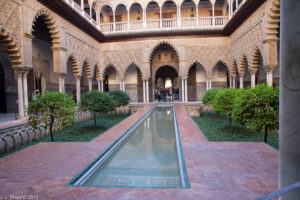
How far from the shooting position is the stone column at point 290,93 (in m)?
1.18

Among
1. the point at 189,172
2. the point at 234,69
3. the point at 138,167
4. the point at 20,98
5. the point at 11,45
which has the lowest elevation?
the point at 138,167

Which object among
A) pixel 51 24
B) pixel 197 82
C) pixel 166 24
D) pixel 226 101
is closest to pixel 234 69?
pixel 197 82

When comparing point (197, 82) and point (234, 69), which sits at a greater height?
point (234, 69)

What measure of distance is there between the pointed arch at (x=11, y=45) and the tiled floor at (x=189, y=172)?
4.90 meters

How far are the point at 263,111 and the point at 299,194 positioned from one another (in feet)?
12.8

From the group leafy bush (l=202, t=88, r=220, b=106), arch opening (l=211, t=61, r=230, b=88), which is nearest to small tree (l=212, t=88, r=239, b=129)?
leafy bush (l=202, t=88, r=220, b=106)

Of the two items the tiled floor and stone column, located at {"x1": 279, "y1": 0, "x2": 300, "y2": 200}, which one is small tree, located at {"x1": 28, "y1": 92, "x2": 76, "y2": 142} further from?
stone column, located at {"x1": 279, "y1": 0, "x2": 300, "y2": 200}

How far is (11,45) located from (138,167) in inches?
280

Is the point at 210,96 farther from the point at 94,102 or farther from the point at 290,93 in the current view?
the point at 290,93

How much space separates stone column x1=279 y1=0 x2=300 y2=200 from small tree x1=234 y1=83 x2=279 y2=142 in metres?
3.69

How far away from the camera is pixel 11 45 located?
7.31m

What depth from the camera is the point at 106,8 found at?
17656 mm

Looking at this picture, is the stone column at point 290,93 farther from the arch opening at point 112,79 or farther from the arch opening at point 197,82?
the arch opening at point 112,79

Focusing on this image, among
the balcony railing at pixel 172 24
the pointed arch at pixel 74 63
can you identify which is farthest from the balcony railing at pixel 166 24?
the pointed arch at pixel 74 63
